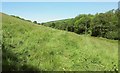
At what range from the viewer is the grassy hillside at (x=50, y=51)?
11.5m

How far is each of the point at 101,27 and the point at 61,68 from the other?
6882 centimetres

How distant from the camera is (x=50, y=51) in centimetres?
1337

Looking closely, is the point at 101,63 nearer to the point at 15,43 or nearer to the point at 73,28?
the point at 15,43

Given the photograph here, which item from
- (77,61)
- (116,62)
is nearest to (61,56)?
(77,61)

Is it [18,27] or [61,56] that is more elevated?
[18,27]

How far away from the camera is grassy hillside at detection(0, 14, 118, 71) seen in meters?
11.5

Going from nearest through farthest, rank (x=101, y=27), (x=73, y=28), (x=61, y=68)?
(x=61, y=68), (x=101, y=27), (x=73, y=28)

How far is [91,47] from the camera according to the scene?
49.8ft

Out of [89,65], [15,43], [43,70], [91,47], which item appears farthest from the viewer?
[91,47]

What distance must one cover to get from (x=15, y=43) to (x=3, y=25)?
9.10ft

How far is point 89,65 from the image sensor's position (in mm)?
12719

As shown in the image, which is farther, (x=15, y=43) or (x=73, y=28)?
(x=73, y=28)

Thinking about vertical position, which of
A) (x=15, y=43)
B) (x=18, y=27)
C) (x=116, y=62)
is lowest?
(x=116, y=62)

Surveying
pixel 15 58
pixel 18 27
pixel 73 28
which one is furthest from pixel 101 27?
pixel 15 58
